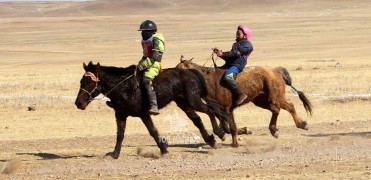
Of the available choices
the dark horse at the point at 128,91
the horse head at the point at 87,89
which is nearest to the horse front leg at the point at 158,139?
the dark horse at the point at 128,91

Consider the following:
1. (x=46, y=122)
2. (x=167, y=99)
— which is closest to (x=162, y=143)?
(x=167, y=99)

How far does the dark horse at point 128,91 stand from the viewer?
37.9 feet

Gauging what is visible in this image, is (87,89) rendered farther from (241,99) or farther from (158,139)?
(241,99)

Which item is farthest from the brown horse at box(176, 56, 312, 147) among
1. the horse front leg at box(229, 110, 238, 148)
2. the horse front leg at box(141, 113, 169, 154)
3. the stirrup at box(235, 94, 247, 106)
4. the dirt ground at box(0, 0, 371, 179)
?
the horse front leg at box(141, 113, 169, 154)

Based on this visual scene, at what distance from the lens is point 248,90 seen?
13.0 meters

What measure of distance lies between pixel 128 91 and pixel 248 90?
2223 millimetres

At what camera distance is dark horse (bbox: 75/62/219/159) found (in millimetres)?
11555

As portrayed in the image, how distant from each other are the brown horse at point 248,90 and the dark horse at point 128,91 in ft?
1.87

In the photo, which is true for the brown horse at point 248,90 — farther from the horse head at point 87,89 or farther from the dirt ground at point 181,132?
the horse head at point 87,89

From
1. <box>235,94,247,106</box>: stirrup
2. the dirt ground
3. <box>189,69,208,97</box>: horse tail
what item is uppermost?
<box>189,69,208,97</box>: horse tail

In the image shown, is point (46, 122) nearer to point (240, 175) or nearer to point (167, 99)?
point (167, 99)

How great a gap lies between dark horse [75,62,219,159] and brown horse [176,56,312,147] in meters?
0.57

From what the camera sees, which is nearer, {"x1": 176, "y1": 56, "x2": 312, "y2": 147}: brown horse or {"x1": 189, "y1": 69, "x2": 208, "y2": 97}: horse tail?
{"x1": 189, "y1": 69, "x2": 208, "y2": 97}: horse tail

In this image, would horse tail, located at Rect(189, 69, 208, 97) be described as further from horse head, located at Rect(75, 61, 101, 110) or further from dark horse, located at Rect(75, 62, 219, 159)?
horse head, located at Rect(75, 61, 101, 110)
